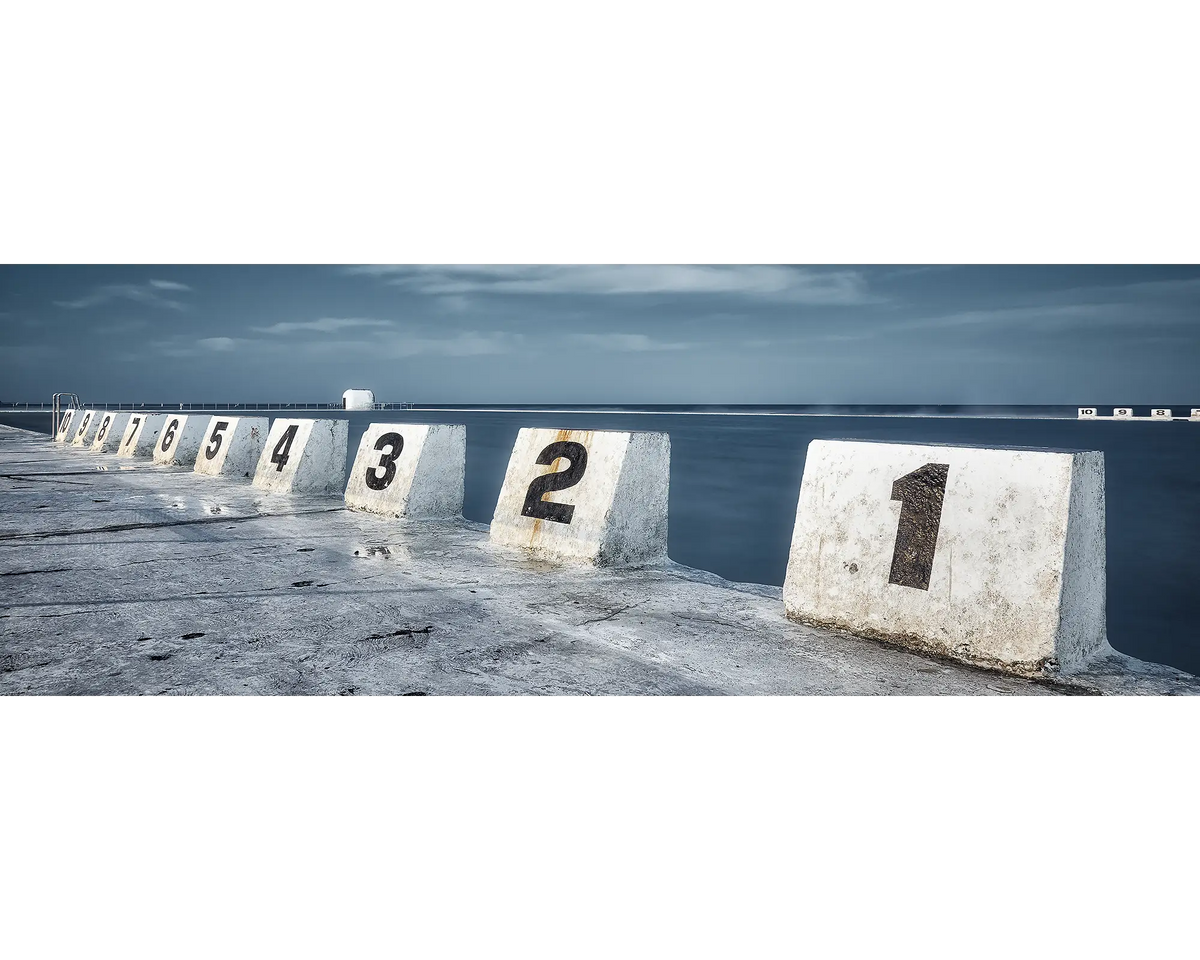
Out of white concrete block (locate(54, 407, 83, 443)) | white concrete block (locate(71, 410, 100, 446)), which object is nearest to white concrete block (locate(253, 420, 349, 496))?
white concrete block (locate(71, 410, 100, 446))

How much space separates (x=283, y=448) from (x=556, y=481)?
21.7 ft

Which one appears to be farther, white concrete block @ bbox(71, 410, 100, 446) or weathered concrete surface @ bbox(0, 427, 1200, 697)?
white concrete block @ bbox(71, 410, 100, 446)

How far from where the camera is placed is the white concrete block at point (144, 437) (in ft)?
60.0

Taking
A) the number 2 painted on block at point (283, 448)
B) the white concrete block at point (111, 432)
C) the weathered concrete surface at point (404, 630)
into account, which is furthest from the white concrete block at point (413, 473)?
the white concrete block at point (111, 432)

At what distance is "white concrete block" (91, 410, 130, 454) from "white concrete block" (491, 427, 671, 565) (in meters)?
18.7

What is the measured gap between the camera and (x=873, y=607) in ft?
13.8

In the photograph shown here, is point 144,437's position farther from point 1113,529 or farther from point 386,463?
point 1113,529

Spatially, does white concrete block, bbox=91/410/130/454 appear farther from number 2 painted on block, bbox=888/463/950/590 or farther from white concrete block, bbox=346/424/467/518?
number 2 painted on block, bbox=888/463/950/590

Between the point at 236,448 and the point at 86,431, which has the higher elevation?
the point at 236,448

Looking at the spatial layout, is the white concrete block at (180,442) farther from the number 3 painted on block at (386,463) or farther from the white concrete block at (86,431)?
the white concrete block at (86,431)

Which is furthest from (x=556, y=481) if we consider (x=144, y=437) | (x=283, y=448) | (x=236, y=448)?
(x=144, y=437)

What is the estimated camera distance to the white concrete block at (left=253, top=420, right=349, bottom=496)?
428 inches

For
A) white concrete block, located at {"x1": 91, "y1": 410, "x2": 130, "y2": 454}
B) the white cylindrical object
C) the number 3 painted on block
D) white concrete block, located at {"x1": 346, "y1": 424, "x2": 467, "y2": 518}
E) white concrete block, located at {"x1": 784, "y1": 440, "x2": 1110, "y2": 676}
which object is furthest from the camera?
the white cylindrical object

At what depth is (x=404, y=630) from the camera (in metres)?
4.30
